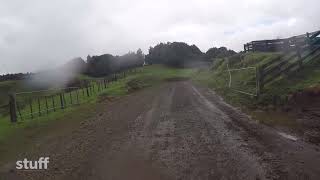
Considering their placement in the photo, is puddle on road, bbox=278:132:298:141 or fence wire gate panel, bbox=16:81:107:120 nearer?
puddle on road, bbox=278:132:298:141

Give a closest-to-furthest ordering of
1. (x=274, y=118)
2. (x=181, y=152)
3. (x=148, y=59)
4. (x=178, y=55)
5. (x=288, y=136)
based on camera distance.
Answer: (x=181, y=152) < (x=288, y=136) < (x=274, y=118) < (x=178, y=55) < (x=148, y=59)

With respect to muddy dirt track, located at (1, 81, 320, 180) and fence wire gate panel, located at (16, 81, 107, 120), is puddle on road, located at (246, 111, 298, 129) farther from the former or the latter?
fence wire gate panel, located at (16, 81, 107, 120)

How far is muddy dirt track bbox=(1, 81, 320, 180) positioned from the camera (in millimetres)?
A: 7738

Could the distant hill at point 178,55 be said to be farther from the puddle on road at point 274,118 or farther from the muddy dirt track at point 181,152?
the muddy dirt track at point 181,152

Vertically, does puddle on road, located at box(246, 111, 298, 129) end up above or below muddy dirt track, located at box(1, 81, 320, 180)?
above

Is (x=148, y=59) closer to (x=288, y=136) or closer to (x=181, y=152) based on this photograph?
(x=288, y=136)

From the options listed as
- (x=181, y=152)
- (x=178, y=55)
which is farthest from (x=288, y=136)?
(x=178, y=55)

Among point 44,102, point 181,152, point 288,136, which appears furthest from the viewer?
point 44,102

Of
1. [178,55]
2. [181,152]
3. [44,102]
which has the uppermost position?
[178,55]

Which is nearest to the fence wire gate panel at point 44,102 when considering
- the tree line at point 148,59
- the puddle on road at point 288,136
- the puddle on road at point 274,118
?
the puddle on road at point 274,118

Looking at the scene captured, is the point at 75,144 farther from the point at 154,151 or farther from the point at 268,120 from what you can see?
the point at 268,120

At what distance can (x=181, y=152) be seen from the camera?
30.9ft

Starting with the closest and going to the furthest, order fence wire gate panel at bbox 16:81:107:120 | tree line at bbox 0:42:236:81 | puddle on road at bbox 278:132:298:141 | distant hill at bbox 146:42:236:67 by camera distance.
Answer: puddle on road at bbox 278:132:298:141 < fence wire gate panel at bbox 16:81:107:120 < tree line at bbox 0:42:236:81 < distant hill at bbox 146:42:236:67

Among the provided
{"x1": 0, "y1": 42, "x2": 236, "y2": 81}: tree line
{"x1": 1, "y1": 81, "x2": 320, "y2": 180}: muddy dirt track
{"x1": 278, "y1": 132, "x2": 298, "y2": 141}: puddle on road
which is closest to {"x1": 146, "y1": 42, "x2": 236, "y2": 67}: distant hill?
{"x1": 0, "y1": 42, "x2": 236, "y2": 81}: tree line
